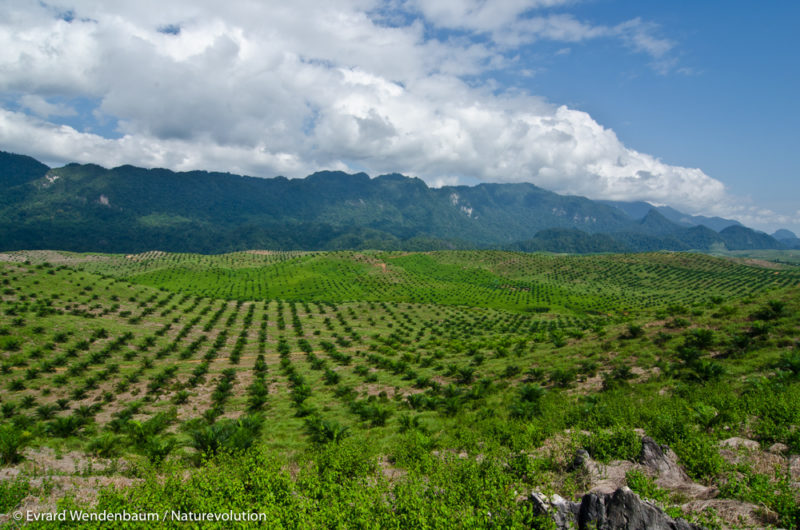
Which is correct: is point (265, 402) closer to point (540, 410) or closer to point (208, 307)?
point (540, 410)

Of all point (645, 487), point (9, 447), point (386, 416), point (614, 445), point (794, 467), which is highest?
point (794, 467)

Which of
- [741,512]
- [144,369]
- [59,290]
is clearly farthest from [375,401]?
[59,290]

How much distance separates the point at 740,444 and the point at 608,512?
7.10 m

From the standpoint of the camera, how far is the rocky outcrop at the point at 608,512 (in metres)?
8.30

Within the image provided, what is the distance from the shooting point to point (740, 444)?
1182cm

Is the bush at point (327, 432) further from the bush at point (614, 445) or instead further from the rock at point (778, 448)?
the rock at point (778, 448)

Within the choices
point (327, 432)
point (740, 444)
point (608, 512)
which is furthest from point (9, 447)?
point (740, 444)

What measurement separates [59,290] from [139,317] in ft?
62.9

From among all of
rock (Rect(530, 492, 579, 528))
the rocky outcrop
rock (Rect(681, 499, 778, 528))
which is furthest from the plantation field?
the rocky outcrop

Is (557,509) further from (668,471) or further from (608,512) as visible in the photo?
(668,471)

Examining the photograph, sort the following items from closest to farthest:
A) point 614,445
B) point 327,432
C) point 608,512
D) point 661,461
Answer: point 608,512
point 661,461
point 614,445
point 327,432

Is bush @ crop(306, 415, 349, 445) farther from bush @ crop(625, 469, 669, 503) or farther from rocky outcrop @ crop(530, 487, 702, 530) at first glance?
bush @ crop(625, 469, 669, 503)

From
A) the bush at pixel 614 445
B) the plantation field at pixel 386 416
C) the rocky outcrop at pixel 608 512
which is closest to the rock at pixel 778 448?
the plantation field at pixel 386 416

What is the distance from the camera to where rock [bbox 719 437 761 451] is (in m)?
11.5
